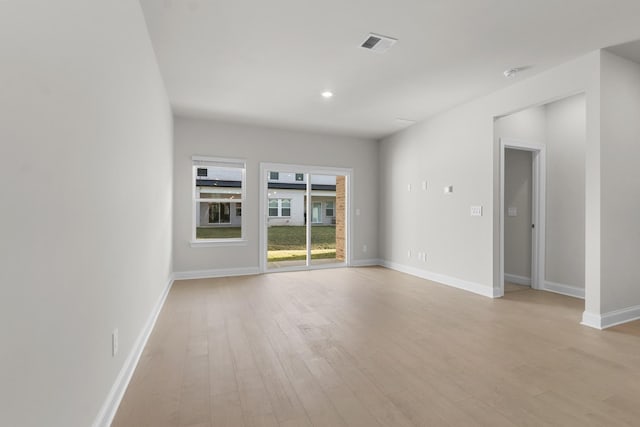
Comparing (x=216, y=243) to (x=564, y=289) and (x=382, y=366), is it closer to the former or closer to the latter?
(x=382, y=366)

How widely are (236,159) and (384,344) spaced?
4352 mm

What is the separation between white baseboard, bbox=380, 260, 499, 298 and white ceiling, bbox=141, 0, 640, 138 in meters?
2.79

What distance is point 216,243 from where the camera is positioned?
5.68m

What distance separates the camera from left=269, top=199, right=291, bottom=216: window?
20.9 ft

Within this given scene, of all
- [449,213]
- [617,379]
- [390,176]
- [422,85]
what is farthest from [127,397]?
[390,176]

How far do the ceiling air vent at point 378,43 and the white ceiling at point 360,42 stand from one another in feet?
0.20

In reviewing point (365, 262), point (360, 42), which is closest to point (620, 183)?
point (360, 42)

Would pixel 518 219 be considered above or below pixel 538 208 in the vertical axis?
below

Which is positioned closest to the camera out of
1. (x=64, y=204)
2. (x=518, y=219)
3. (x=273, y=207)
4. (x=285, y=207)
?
(x=64, y=204)

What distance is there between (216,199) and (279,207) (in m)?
1.32

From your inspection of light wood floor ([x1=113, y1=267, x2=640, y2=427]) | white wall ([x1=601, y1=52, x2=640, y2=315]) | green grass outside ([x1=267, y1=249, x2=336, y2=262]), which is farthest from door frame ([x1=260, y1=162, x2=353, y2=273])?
white wall ([x1=601, y1=52, x2=640, y2=315])

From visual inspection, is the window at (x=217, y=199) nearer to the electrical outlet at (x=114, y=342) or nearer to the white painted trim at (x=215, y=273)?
the white painted trim at (x=215, y=273)

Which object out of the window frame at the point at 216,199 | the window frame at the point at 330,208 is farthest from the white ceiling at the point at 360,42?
the window frame at the point at 330,208

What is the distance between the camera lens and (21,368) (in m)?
0.97
